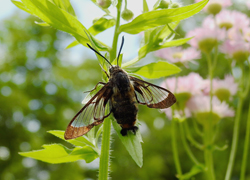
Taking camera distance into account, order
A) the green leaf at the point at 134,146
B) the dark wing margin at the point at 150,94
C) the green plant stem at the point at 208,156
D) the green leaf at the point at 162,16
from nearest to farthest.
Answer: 1. the green leaf at the point at 134,146
2. the green leaf at the point at 162,16
3. the dark wing margin at the point at 150,94
4. the green plant stem at the point at 208,156

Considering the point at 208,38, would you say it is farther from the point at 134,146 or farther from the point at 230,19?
the point at 134,146

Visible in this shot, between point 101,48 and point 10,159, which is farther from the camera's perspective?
point 10,159

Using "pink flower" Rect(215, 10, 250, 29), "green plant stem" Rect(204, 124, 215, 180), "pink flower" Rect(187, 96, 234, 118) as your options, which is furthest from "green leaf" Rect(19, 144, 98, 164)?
"pink flower" Rect(215, 10, 250, 29)

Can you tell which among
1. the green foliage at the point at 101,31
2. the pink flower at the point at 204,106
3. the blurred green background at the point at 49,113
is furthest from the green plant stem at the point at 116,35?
the blurred green background at the point at 49,113

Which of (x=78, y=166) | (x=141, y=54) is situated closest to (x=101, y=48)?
(x=141, y=54)

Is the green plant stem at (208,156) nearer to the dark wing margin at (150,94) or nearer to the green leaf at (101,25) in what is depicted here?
the dark wing margin at (150,94)

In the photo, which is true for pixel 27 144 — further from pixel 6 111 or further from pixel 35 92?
pixel 35 92
